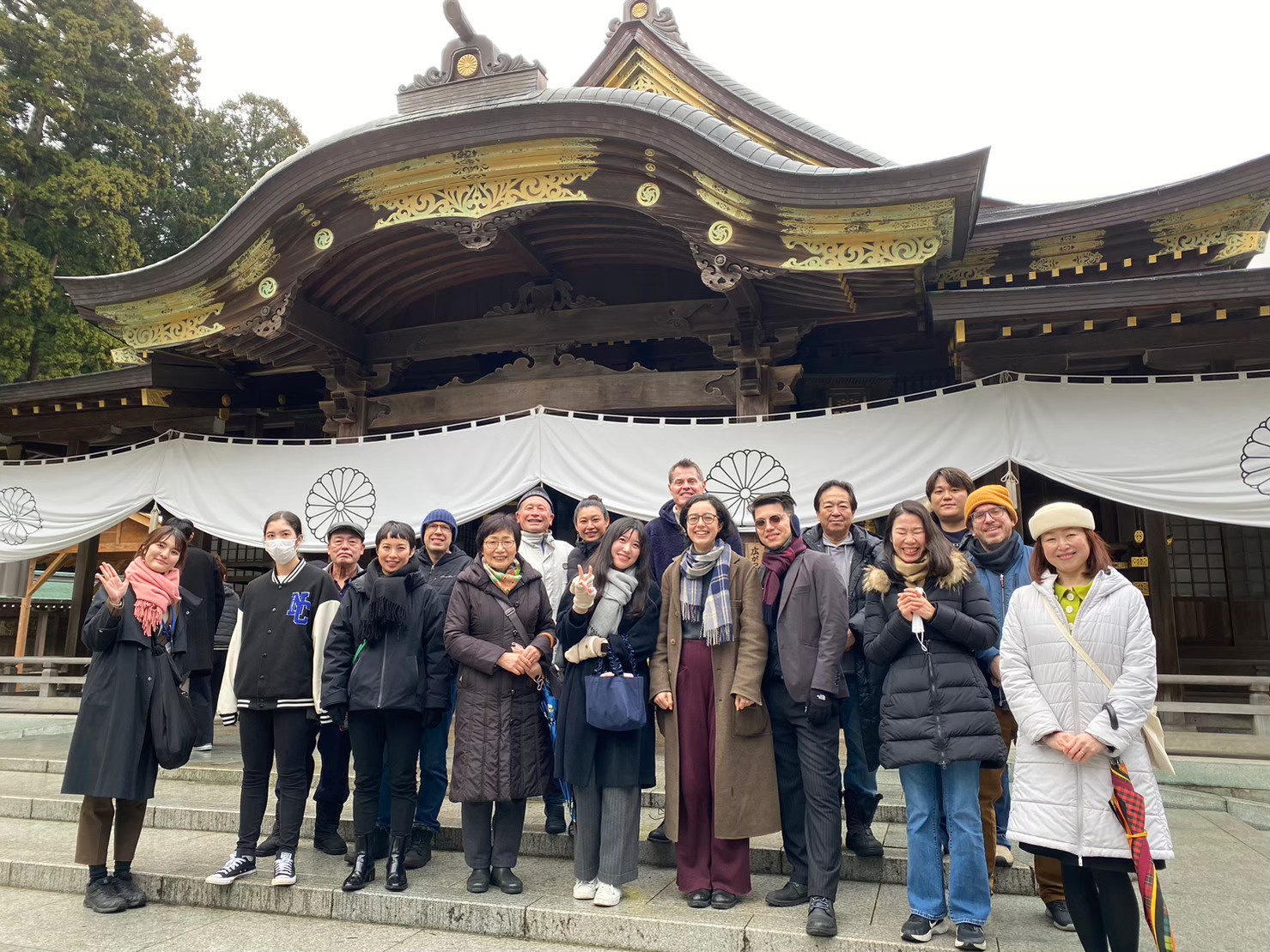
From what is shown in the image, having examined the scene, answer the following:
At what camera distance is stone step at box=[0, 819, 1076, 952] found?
3.29 meters

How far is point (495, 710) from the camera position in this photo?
12.4ft

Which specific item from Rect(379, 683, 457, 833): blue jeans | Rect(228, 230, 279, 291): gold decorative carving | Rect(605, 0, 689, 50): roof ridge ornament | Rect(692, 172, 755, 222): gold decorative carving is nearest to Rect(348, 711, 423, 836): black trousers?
Rect(379, 683, 457, 833): blue jeans

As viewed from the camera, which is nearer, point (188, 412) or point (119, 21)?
point (188, 412)

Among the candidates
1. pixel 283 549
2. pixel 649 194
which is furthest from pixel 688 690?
pixel 649 194

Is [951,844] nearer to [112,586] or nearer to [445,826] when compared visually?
[445,826]

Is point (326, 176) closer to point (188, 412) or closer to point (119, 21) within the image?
point (188, 412)

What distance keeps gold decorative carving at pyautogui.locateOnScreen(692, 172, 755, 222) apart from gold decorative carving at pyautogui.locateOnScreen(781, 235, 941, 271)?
0.34 m

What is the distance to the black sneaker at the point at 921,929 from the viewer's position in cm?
313

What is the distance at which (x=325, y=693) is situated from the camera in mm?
3857

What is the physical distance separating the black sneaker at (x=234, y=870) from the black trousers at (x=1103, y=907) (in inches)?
137

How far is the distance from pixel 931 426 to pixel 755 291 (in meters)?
1.73

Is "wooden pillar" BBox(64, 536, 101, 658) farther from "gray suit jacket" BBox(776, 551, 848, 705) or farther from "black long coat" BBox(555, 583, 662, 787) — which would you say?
"gray suit jacket" BBox(776, 551, 848, 705)

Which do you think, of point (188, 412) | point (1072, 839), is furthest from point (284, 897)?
point (188, 412)

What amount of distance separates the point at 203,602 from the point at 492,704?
133 inches
